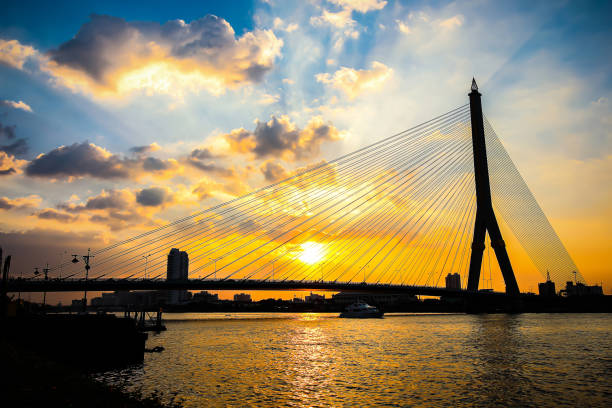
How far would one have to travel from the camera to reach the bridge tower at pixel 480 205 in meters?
66.9

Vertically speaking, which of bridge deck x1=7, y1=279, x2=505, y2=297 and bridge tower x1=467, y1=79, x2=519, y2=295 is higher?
bridge tower x1=467, y1=79, x2=519, y2=295

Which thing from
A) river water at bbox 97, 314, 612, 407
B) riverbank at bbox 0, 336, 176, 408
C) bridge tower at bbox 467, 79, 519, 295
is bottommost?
river water at bbox 97, 314, 612, 407

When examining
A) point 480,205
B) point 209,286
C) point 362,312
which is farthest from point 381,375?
point 362,312

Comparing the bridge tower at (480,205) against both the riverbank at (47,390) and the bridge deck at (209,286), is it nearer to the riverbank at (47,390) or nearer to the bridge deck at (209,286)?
the bridge deck at (209,286)

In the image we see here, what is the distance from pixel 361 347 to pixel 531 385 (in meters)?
18.6

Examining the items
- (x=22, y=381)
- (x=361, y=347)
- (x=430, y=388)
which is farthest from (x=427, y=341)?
(x=22, y=381)

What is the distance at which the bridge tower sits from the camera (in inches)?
2635

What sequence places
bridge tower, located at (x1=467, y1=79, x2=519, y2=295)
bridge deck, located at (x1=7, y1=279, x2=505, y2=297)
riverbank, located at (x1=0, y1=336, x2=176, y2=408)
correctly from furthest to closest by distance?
bridge deck, located at (x1=7, y1=279, x2=505, y2=297)
bridge tower, located at (x1=467, y1=79, x2=519, y2=295)
riverbank, located at (x1=0, y1=336, x2=176, y2=408)

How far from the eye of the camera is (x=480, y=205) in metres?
68.6

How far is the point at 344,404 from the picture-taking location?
711 inches

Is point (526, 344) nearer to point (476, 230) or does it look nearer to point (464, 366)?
point (464, 366)

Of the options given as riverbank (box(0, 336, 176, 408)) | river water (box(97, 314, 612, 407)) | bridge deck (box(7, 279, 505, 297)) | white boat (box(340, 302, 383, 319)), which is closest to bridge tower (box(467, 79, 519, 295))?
bridge deck (box(7, 279, 505, 297))

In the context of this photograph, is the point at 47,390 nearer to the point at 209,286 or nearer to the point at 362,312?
the point at 209,286

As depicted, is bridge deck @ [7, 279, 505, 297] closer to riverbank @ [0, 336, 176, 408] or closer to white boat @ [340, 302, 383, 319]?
white boat @ [340, 302, 383, 319]
